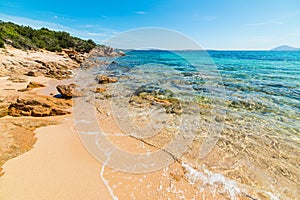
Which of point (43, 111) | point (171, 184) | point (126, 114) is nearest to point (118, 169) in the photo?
point (171, 184)

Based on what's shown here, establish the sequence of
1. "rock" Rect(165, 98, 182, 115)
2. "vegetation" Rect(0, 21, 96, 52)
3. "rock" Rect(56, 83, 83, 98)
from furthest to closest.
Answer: "vegetation" Rect(0, 21, 96, 52)
"rock" Rect(56, 83, 83, 98)
"rock" Rect(165, 98, 182, 115)

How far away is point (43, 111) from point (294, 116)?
10625mm

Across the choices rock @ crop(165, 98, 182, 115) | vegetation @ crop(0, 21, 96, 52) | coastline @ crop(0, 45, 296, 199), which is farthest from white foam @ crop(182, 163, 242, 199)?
vegetation @ crop(0, 21, 96, 52)

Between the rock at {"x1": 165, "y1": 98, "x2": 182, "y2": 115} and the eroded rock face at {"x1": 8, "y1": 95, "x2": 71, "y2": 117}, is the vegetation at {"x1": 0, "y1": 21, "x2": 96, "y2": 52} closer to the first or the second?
the eroded rock face at {"x1": 8, "y1": 95, "x2": 71, "y2": 117}

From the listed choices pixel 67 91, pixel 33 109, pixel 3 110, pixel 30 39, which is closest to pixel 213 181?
pixel 33 109

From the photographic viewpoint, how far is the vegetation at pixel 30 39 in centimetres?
2409

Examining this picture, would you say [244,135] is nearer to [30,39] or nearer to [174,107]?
[174,107]

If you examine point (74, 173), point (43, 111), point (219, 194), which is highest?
point (43, 111)

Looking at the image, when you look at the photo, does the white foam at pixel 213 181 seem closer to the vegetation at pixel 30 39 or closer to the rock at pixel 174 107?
the rock at pixel 174 107

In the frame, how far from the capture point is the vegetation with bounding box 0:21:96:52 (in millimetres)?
24087

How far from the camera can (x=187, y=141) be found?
18.0 feet

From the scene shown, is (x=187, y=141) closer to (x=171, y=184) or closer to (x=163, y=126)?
(x=163, y=126)

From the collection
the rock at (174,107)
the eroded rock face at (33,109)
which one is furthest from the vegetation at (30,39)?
the rock at (174,107)

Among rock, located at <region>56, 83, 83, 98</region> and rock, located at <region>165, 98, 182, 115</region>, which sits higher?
rock, located at <region>56, 83, 83, 98</region>
